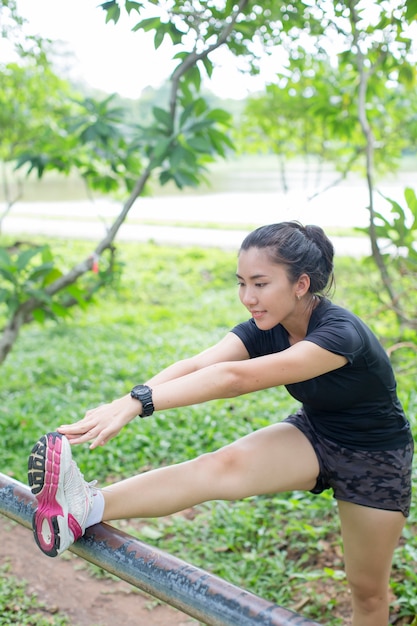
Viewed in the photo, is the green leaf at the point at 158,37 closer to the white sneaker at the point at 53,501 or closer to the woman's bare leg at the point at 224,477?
the woman's bare leg at the point at 224,477

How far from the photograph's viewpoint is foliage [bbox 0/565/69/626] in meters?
2.63

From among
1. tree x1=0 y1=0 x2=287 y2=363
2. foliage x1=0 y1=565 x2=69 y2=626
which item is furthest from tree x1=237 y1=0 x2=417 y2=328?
foliage x1=0 y1=565 x2=69 y2=626

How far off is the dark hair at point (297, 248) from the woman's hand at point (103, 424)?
0.56 meters

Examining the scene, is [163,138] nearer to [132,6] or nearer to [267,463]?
[132,6]

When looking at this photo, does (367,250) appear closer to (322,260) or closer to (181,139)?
(181,139)

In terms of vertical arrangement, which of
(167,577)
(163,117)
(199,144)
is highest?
(163,117)

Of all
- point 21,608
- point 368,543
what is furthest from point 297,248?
point 21,608

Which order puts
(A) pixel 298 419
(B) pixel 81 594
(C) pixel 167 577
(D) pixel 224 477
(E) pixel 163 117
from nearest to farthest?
(C) pixel 167 577 → (D) pixel 224 477 → (A) pixel 298 419 → (B) pixel 81 594 → (E) pixel 163 117

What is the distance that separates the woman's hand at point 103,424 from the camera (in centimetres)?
175

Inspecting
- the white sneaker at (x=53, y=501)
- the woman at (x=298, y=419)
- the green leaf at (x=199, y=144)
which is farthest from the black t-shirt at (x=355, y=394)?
the green leaf at (x=199, y=144)

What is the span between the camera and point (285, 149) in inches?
322

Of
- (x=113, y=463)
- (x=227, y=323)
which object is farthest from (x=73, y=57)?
(x=113, y=463)

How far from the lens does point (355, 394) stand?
6.50 feet

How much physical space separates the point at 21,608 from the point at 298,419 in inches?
55.4
